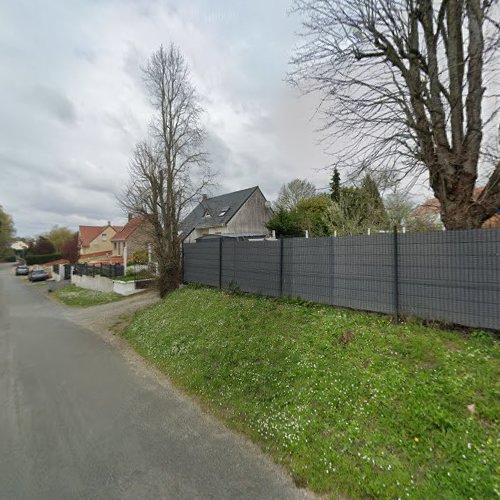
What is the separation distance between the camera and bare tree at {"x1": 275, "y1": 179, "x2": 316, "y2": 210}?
3198cm

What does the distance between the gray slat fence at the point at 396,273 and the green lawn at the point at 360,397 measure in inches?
14.3

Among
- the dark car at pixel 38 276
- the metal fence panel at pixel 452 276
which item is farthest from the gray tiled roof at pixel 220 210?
the metal fence panel at pixel 452 276

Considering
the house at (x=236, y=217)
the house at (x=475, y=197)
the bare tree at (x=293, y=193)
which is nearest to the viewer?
the house at (x=475, y=197)

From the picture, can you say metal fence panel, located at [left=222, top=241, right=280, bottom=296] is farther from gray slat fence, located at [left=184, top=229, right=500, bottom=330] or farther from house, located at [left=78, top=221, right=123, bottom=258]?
house, located at [left=78, top=221, right=123, bottom=258]

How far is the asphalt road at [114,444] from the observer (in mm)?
2449

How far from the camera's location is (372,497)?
2295mm

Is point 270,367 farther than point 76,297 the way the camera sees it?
No

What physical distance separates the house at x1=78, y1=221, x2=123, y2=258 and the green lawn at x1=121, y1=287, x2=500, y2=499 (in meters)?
45.0

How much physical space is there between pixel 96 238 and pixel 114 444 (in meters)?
49.4

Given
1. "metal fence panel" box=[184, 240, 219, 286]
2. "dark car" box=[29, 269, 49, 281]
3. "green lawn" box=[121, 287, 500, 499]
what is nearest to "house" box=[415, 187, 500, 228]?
"green lawn" box=[121, 287, 500, 499]

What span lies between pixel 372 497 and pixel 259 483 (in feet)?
Answer: 3.33

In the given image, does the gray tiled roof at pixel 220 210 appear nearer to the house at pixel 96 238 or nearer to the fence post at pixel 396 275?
the fence post at pixel 396 275

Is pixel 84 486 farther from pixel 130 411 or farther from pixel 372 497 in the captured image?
pixel 372 497

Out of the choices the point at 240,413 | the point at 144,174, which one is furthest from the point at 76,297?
the point at 240,413
